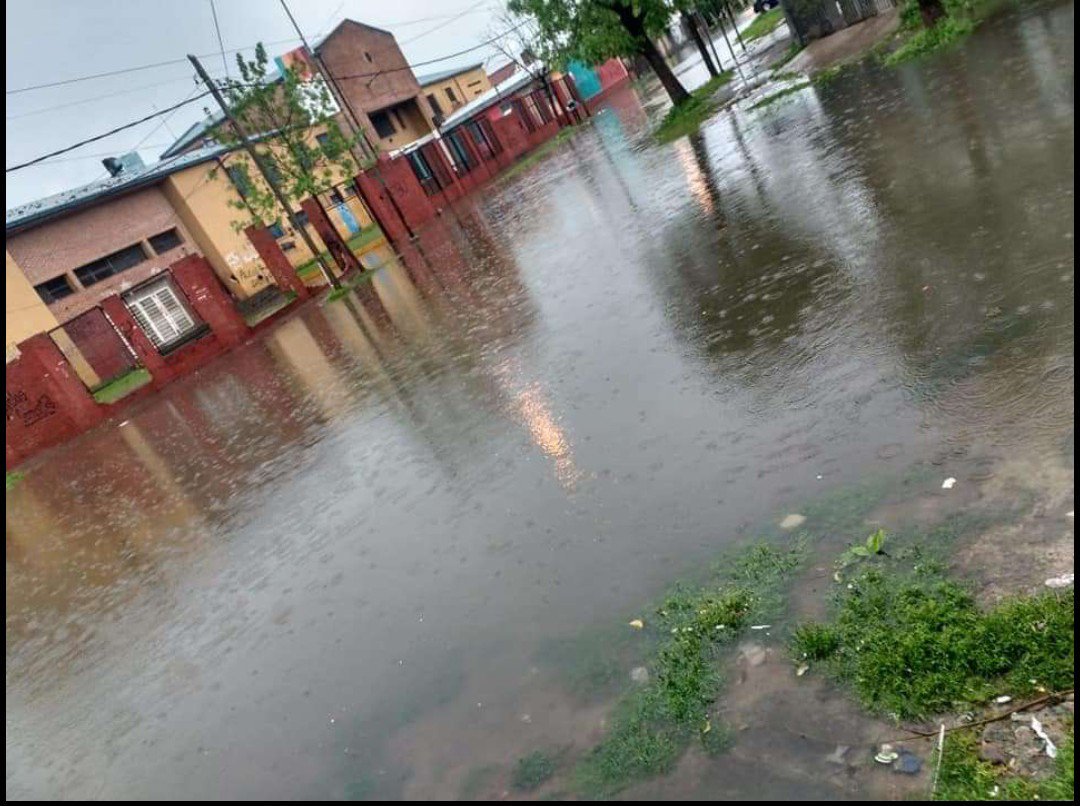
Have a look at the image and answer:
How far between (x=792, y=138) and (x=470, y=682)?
10.9 m

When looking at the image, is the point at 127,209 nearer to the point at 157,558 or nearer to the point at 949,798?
the point at 157,558

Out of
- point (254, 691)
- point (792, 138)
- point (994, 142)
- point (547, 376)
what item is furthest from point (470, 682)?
point (792, 138)

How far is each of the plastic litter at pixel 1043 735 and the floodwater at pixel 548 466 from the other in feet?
1.95

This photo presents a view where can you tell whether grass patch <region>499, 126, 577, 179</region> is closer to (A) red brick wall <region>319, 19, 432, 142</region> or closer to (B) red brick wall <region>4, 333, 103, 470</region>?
(A) red brick wall <region>319, 19, 432, 142</region>

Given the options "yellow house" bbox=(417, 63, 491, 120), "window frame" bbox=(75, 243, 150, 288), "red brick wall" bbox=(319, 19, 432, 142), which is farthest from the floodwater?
"yellow house" bbox=(417, 63, 491, 120)

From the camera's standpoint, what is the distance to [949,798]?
2.20 meters

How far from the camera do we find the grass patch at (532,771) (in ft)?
9.77

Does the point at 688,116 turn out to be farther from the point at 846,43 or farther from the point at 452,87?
the point at 452,87

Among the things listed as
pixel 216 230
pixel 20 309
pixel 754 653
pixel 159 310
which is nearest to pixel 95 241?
pixel 159 310

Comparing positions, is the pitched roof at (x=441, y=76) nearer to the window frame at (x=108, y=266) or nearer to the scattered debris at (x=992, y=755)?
the window frame at (x=108, y=266)

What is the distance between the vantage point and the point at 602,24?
2155 cm

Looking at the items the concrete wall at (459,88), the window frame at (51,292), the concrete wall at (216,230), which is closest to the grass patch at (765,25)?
the concrete wall at (459,88)

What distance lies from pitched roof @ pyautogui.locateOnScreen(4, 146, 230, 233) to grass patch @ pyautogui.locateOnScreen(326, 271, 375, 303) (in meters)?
7.73

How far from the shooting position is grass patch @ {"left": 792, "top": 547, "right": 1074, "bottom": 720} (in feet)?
8.03
